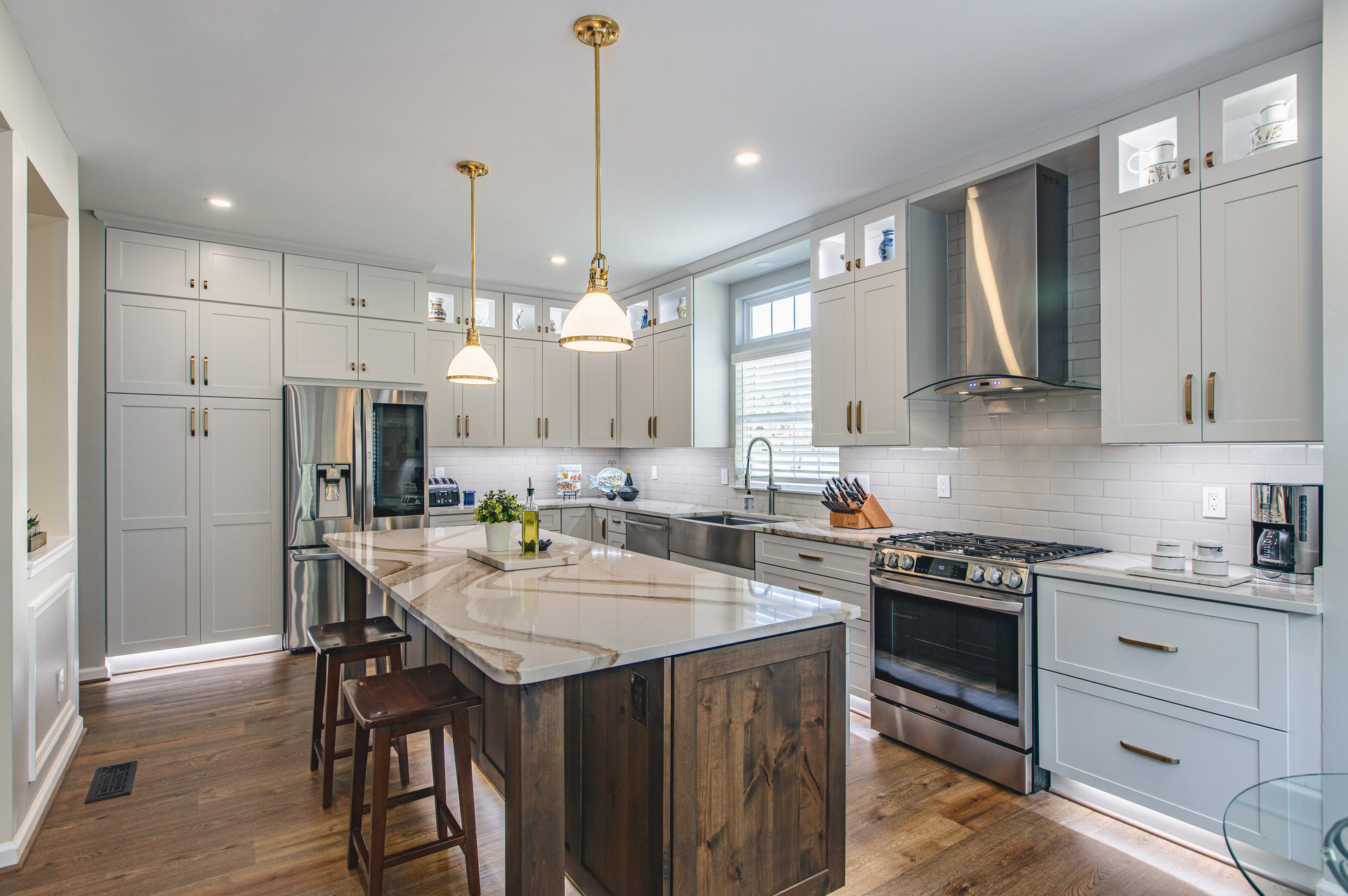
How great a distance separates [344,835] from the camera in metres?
2.43

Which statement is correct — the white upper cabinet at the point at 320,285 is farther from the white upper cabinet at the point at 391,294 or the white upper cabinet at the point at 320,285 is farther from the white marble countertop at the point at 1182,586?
the white marble countertop at the point at 1182,586

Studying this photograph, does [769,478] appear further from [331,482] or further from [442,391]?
[331,482]

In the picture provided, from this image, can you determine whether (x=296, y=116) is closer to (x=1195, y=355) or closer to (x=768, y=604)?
(x=768, y=604)

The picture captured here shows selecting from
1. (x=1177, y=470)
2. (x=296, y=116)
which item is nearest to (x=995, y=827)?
(x=1177, y=470)

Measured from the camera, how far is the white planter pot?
2.67 metres

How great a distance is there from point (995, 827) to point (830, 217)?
9.72 feet

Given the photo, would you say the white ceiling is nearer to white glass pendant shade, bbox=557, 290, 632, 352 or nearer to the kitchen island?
white glass pendant shade, bbox=557, 290, 632, 352

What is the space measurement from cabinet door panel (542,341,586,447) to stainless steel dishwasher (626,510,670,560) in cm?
110

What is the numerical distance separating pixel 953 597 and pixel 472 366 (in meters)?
2.34

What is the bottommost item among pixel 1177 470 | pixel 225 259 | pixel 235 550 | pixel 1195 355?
pixel 235 550

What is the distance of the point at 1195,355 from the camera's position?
8.06ft

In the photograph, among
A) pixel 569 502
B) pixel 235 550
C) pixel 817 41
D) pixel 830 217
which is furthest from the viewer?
pixel 569 502

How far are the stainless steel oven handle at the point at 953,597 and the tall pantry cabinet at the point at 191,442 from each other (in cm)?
372

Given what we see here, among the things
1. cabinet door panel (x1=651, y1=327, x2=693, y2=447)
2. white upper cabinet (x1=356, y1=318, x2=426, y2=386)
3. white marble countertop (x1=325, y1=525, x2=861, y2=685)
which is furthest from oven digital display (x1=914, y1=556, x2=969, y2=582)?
white upper cabinet (x1=356, y1=318, x2=426, y2=386)
